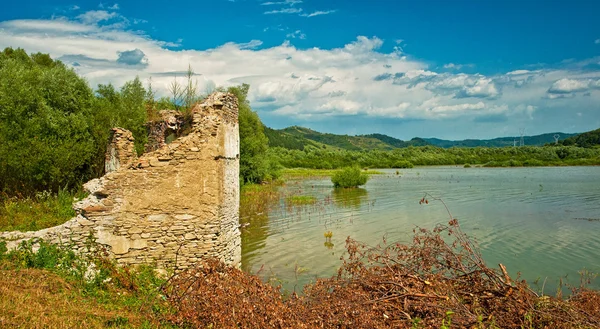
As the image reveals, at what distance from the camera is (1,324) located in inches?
244

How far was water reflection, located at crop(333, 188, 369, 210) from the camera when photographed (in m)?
31.0

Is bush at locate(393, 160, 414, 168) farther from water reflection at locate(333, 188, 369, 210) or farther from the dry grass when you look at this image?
the dry grass

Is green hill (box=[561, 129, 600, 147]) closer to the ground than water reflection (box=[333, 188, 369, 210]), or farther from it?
farther from it

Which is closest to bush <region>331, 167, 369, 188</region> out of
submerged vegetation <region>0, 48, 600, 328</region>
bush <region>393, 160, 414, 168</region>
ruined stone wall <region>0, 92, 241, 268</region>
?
submerged vegetation <region>0, 48, 600, 328</region>

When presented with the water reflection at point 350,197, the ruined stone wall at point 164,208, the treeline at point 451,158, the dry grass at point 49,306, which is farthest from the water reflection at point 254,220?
the treeline at point 451,158

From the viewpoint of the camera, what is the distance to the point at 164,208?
1021cm

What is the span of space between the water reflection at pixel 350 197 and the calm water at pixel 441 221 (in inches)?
3.2

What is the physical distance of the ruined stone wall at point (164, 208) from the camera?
10.0m

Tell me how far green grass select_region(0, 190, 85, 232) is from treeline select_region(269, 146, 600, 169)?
2452 inches

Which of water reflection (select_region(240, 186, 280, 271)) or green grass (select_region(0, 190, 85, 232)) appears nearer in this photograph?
green grass (select_region(0, 190, 85, 232))

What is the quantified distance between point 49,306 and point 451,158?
11097 centimetres

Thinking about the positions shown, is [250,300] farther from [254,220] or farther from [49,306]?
[254,220]

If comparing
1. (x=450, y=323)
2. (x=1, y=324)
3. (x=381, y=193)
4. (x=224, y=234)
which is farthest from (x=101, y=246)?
(x=381, y=193)

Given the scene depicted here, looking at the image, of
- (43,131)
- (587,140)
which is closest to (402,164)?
(587,140)
